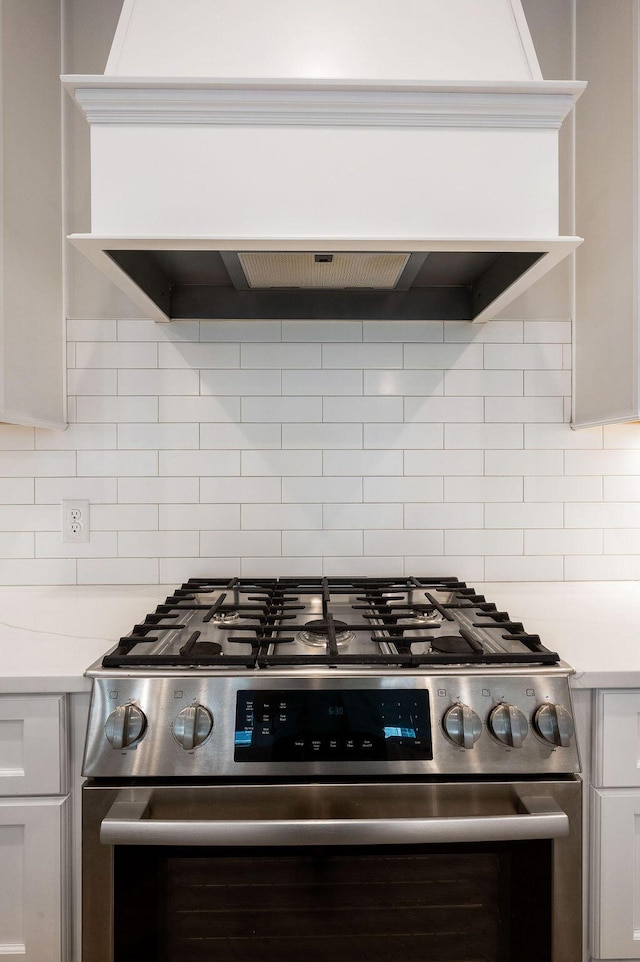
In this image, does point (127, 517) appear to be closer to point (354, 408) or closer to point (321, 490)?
point (321, 490)

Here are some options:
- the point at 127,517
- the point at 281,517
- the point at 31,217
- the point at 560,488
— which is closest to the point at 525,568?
the point at 560,488

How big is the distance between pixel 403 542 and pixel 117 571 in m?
0.81

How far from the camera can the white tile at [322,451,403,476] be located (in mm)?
1677

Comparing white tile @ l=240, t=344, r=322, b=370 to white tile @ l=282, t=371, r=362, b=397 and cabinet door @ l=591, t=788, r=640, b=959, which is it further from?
cabinet door @ l=591, t=788, r=640, b=959

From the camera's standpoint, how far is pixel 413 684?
0.94m

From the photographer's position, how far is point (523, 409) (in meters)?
1.69

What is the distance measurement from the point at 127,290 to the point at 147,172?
0.99 ft

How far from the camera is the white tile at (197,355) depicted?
5.44 feet

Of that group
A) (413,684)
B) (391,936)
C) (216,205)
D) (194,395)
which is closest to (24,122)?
(216,205)

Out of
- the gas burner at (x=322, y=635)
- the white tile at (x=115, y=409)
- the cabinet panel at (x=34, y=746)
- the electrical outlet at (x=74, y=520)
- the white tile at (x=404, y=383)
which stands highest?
the white tile at (x=404, y=383)

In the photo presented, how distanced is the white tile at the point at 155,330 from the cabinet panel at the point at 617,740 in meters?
1.31

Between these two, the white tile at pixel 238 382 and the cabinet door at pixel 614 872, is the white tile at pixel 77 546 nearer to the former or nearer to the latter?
the white tile at pixel 238 382

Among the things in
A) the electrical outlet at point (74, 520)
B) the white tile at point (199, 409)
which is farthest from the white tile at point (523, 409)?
the electrical outlet at point (74, 520)

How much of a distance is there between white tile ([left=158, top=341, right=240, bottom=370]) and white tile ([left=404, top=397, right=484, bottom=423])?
0.50 m
